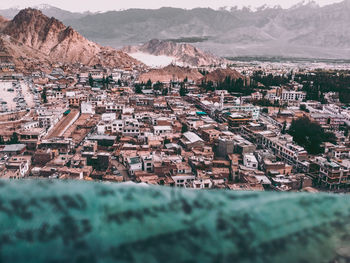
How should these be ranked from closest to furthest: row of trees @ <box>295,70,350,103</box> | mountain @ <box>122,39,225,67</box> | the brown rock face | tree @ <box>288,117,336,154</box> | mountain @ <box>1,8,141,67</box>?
tree @ <box>288,117,336,154</box>
row of trees @ <box>295,70,350,103</box>
mountain @ <box>1,8,141,67</box>
the brown rock face
mountain @ <box>122,39,225,67</box>

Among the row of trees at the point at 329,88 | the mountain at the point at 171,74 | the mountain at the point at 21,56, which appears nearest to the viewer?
the row of trees at the point at 329,88

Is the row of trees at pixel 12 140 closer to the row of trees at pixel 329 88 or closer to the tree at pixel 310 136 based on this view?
the tree at pixel 310 136

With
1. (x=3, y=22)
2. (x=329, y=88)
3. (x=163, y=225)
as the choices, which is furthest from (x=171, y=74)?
(x=163, y=225)

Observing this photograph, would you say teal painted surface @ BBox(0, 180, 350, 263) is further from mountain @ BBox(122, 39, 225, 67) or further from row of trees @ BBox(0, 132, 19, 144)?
mountain @ BBox(122, 39, 225, 67)

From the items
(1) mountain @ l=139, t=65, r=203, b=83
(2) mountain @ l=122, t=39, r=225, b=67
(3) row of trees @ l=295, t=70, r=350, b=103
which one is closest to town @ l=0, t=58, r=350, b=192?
(3) row of trees @ l=295, t=70, r=350, b=103

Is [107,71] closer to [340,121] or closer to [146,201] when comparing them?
[340,121]

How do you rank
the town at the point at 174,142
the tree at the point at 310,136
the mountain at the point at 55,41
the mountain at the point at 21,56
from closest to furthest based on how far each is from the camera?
the town at the point at 174,142 → the tree at the point at 310,136 → the mountain at the point at 21,56 → the mountain at the point at 55,41

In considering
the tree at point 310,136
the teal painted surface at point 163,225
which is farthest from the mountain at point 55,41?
the teal painted surface at point 163,225
